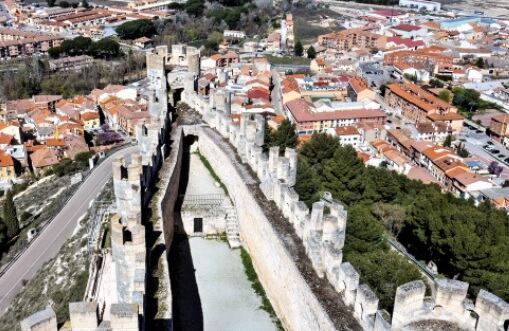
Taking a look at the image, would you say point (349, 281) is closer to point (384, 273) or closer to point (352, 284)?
point (352, 284)

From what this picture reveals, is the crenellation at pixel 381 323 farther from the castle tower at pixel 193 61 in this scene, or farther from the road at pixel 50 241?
Result: the road at pixel 50 241

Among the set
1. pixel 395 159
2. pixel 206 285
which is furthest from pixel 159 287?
pixel 395 159

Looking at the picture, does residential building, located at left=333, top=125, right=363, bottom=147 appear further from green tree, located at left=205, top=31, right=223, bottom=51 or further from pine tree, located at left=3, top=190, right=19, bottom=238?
green tree, located at left=205, top=31, right=223, bottom=51

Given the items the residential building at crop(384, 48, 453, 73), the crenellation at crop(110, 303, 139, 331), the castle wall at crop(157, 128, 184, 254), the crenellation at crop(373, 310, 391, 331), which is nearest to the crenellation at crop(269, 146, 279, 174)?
the castle wall at crop(157, 128, 184, 254)

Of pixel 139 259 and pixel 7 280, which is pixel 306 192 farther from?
pixel 7 280

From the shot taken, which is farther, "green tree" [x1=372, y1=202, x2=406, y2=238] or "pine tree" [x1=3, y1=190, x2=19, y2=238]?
"pine tree" [x1=3, y1=190, x2=19, y2=238]

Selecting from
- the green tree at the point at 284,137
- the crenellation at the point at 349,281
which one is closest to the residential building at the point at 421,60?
the green tree at the point at 284,137

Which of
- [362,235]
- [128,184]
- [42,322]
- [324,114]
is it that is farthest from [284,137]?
[324,114]
